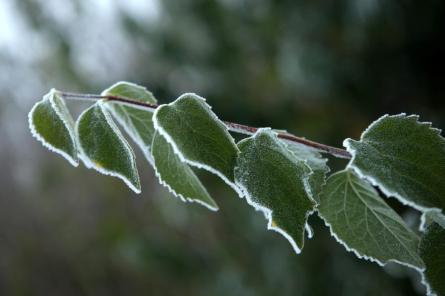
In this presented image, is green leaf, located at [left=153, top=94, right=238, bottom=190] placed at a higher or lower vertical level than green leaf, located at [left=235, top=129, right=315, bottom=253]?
higher

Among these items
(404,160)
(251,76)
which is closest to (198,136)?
(404,160)

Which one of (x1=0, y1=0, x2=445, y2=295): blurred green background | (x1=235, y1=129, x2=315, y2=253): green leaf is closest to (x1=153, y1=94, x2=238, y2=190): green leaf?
(x1=235, y1=129, x2=315, y2=253): green leaf

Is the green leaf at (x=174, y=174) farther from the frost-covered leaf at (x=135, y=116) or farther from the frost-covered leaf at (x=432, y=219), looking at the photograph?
the frost-covered leaf at (x=432, y=219)

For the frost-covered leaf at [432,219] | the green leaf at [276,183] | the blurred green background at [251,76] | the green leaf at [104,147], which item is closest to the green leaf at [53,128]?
the green leaf at [104,147]

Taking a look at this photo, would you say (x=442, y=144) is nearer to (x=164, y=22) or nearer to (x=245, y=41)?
(x=245, y=41)

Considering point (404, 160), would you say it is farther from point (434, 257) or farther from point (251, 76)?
point (251, 76)

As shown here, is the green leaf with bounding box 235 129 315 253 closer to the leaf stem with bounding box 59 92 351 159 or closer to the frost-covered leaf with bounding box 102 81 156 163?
the leaf stem with bounding box 59 92 351 159
